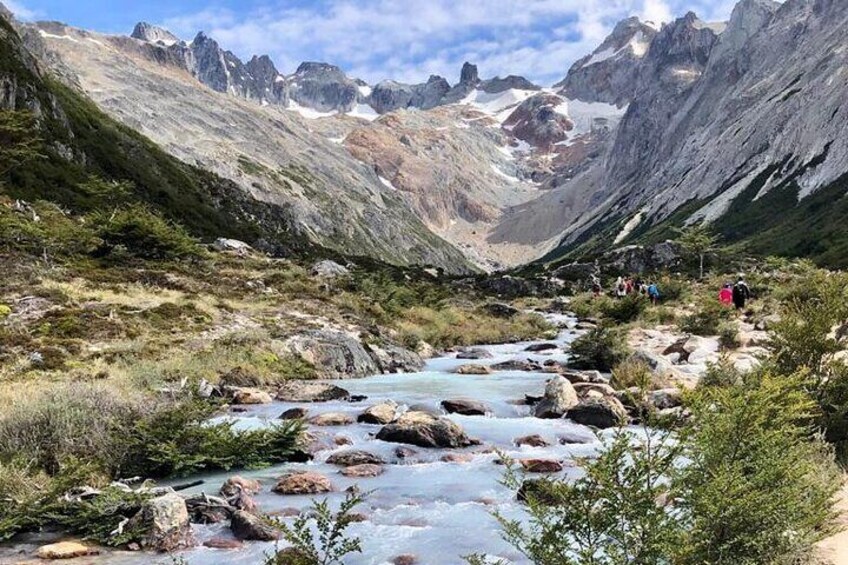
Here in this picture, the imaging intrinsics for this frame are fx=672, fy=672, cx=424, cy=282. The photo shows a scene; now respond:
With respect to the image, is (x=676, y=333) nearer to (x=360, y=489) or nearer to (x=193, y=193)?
(x=360, y=489)

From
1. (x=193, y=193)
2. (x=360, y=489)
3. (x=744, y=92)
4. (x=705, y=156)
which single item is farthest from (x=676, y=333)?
(x=744, y=92)

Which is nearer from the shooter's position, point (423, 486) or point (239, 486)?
point (239, 486)

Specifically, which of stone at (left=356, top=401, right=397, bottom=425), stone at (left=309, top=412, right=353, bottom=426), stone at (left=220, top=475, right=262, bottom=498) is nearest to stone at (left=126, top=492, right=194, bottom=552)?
stone at (left=220, top=475, right=262, bottom=498)

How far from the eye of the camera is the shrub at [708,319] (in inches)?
1122

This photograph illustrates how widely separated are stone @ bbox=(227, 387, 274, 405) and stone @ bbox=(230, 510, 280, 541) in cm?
946

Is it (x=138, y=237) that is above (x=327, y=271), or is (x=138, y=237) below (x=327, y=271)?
above

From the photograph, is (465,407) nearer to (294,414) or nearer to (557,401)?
(557,401)

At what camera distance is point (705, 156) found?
180 m

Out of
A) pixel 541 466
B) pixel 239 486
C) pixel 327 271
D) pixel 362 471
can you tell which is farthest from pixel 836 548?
pixel 327 271

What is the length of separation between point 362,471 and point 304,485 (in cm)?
140

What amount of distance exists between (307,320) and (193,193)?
7540cm

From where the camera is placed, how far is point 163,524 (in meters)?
9.48

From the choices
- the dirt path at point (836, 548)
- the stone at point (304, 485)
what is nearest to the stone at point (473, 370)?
the stone at point (304, 485)

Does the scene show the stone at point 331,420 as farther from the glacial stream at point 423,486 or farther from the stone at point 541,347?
the stone at point 541,347
